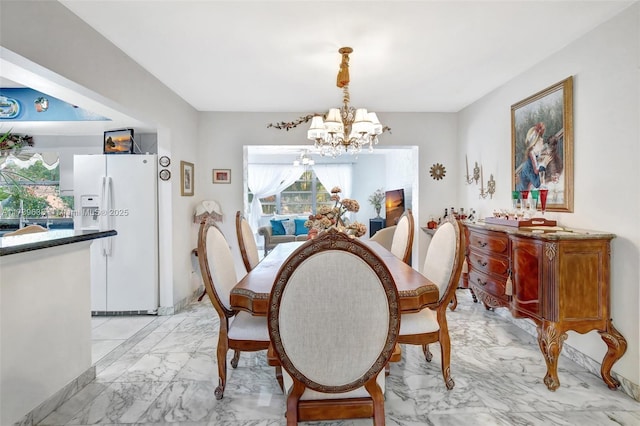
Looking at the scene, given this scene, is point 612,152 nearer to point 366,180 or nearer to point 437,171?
point 437,171

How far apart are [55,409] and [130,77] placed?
249 centimetres

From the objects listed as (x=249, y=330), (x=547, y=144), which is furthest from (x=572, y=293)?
(x=249, y=330)

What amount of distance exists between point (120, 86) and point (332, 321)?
8.70ft

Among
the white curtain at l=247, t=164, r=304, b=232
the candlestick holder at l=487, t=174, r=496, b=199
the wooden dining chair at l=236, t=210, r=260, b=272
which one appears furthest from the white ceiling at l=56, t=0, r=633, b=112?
the white curtain at l=247, t=164, r=304, b=232

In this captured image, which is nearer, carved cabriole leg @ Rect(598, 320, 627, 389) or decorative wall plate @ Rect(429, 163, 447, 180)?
carved cabriole leg @ Rect(598, 320, 627, 389)

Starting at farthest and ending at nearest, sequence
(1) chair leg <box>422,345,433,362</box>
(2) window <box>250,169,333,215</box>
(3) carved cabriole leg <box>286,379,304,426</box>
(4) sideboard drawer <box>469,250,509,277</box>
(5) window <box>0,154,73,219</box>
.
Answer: (2) window <box>250,169,333,215</box>, (5) window <box>0,154,73,219</box>, (4) sideboard drawer <box>469,250,509,277</box>, (1) chair leg <box>422,345,433,362</box>, (3) carved cabriole leg <box>286,379,304,426</box>

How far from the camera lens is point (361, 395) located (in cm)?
137

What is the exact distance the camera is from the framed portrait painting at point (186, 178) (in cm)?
404

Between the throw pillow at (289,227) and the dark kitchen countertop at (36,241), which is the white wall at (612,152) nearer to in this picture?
the dark kitchen countertop at (36,241)

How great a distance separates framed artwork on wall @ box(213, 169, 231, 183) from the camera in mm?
4648

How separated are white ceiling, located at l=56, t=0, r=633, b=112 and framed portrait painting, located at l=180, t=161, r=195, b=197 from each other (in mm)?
892

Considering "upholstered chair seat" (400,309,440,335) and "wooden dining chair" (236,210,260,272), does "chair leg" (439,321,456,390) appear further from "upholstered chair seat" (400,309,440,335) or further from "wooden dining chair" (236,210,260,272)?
"wooden dining chair" (236,210,260,272)

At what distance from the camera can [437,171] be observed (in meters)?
4.70

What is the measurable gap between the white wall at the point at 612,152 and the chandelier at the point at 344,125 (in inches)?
59.8
